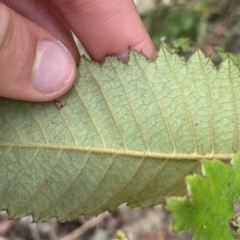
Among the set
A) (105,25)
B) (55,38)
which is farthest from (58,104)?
(105,25)

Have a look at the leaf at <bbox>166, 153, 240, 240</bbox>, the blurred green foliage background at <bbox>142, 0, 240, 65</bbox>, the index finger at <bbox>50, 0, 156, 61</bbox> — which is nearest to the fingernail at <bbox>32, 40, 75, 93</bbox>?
the index finger at <bbox>50, 0, 156, 61</bbox>

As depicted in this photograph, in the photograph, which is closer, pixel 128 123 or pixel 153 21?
pixel 128 123

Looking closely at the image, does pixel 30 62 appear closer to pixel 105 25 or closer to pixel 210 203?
pixel 105 25

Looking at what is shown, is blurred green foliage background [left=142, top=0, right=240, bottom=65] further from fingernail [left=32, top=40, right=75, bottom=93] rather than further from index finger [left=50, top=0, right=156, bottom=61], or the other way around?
fingernail [left=32, top=40, right=75, bottom=93]

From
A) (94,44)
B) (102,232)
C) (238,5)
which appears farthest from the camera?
(238,5)

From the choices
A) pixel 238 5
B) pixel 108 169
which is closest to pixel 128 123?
pixel 108 169

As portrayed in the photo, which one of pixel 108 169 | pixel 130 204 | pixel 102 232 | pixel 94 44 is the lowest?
pixel 102 232

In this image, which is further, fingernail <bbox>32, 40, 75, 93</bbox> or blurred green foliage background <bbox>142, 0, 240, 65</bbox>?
blurred green foliage background <bbox>142, 0, 240, 65</bbox>

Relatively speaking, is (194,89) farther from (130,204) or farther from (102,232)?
(102,232)
